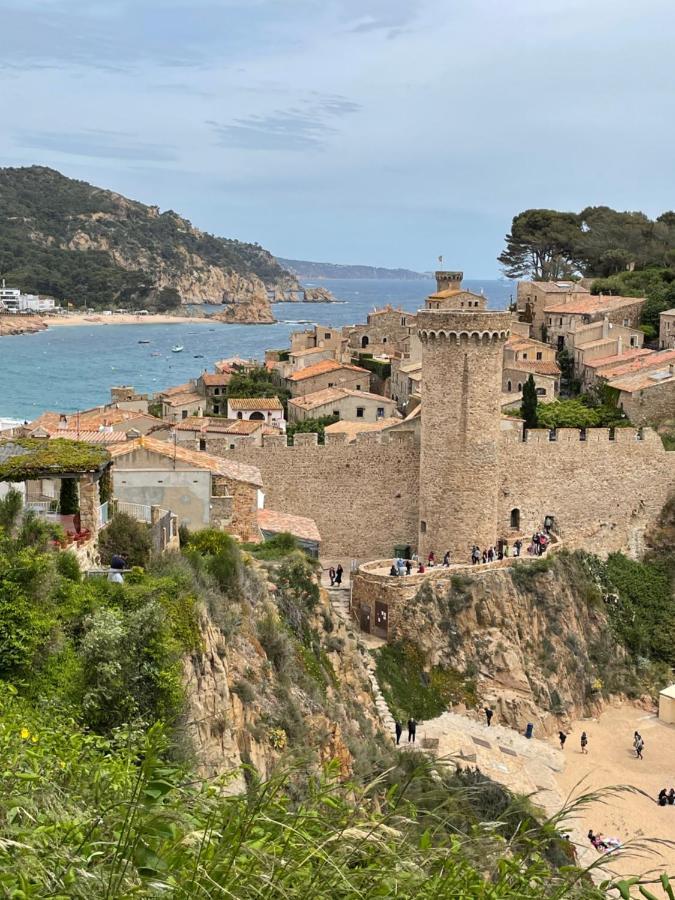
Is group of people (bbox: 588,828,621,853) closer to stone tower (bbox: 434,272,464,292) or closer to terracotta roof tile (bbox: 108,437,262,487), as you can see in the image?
terracotta roof tile (bbox: 108,437,262,487)

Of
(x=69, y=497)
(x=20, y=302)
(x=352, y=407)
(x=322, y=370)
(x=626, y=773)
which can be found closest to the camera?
(x=69, y=497)

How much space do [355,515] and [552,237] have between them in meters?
41.4

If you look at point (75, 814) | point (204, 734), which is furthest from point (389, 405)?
point (75, 814)

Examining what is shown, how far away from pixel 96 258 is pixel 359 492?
153932 millimetres

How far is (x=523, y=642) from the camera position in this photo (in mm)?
23125

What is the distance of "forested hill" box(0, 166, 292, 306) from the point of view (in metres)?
156

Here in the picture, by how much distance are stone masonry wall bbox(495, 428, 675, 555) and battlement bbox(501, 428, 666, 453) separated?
2cm

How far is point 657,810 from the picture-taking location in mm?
19297

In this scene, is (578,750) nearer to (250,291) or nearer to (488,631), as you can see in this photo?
(488,631)

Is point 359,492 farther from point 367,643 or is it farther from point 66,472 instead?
point 66,472

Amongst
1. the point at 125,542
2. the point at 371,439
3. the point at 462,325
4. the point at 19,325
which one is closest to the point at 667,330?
the point at 371,439

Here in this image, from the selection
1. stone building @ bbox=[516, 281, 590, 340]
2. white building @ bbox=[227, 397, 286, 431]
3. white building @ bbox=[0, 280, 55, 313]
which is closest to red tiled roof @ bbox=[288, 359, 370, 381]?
white building @ bbox=[227, 397, 286, 431]

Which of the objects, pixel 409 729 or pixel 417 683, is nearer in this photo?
pixel 409 729

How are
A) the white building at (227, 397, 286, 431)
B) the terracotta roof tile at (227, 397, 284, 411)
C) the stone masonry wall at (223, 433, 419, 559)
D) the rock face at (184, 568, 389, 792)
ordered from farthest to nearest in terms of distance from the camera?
the terracotta roof tile at (227, 397, 284, 411)
the white building at (227, 397, 286, 431)
the stone masonry wall at (223, 433, 419, 559)
the rock face at (184, 568, 389, 792)
